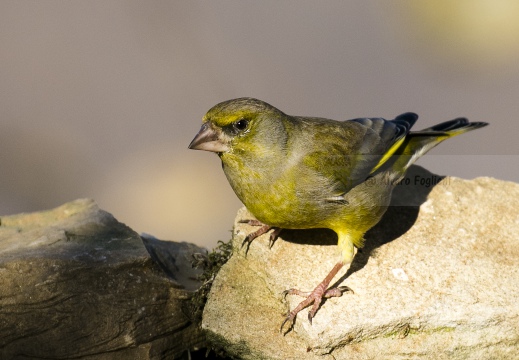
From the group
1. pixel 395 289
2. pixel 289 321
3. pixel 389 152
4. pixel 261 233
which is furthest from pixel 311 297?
pixel 389 152

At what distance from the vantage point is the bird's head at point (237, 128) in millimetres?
5320

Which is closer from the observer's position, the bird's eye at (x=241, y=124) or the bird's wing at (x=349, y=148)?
the bird's eye at (x=241, y=124)

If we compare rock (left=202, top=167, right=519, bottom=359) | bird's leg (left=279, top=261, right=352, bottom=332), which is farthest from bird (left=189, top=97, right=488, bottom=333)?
rock (left=202, top=167, right=519, bottom=359)

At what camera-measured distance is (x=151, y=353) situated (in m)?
5.44

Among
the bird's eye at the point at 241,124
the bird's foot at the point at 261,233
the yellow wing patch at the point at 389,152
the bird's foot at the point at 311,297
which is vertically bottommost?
the bird's foot at the point at 311,297

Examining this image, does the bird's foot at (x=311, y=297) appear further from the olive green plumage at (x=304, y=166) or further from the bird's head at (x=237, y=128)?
the bird's head at (x=237, y=128)

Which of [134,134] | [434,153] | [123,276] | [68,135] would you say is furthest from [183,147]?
[123,276]

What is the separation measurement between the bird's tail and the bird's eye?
152 centimetres

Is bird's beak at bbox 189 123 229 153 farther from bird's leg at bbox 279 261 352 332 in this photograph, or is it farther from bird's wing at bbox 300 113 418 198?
bird's leg at bbox 279 261 352 332

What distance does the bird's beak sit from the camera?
5.32 meters

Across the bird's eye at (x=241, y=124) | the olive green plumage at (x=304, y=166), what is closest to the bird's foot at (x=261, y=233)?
the olive green plumage at (x=304, y=166)

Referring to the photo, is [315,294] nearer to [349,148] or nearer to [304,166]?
[304,166]

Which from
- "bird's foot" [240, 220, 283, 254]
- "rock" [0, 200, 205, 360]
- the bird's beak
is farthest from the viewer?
"bird's foot" [240, 220, 283, 254]

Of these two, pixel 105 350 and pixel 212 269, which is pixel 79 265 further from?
pixel 212 269
